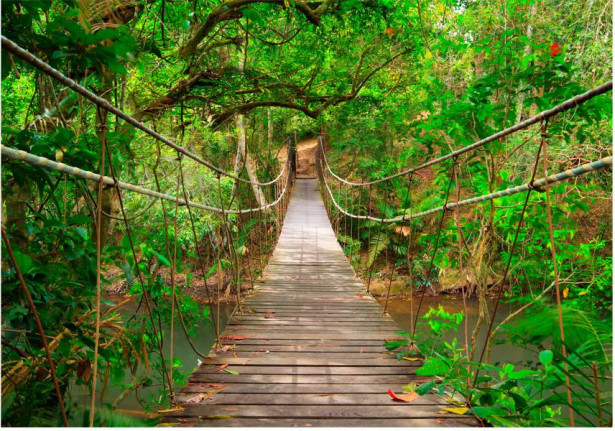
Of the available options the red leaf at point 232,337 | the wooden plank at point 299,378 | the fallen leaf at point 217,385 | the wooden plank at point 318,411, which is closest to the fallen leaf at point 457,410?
the wooden plank at point 318,411

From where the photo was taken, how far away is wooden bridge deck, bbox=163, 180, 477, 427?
124 centimetres

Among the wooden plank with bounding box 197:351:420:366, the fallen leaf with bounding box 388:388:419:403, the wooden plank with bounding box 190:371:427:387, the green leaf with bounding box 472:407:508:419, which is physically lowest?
the wooden plank with bounding box 197:351:420:366

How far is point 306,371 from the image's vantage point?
1.60m

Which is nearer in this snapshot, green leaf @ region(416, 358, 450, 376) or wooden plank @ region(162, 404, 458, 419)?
wooden plank @ region(162, 404, 458, 419)

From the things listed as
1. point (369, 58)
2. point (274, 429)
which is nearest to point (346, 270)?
point (369, 58)

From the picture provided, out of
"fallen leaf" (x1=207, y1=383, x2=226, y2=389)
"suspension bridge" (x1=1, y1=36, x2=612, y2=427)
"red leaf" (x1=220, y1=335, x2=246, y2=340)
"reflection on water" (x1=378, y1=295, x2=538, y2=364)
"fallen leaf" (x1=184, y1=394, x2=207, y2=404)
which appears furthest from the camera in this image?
"reflection on water" (x1=378, y1=295, x2=538, y2=364)

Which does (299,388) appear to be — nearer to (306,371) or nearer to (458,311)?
(306,371)

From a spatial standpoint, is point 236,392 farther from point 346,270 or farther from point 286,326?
point 346,270

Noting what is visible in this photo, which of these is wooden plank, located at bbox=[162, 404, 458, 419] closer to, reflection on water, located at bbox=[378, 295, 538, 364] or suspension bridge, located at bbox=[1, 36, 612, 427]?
suspension bridge, located at bbox=[1, 36, 612, 427]

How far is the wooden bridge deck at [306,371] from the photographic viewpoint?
1.24 metres

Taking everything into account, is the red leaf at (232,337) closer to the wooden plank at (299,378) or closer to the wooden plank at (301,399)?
the wooden plank at (299,378)

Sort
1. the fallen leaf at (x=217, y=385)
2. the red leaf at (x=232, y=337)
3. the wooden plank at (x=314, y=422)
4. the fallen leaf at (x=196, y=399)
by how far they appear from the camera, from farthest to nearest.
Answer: the red leaf at (x=232, y=337) → the fallen leaf at (x=217, y=385) → the fallen leaf at (x=196, y=399) → the wooden plank at (x=314, y=422)

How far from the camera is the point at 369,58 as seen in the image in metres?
4.29

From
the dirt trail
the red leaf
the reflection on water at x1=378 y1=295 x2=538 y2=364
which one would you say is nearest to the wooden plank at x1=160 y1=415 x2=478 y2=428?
the red leaf
